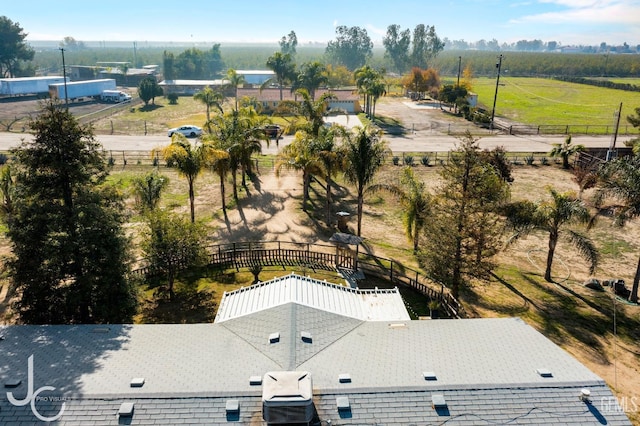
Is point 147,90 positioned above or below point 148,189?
above

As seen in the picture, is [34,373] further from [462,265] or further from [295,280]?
[462,265]

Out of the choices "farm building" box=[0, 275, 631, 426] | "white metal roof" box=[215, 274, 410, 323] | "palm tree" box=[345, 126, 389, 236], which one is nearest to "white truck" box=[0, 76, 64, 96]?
"palm tree" box=[345, 126, 389, 236]

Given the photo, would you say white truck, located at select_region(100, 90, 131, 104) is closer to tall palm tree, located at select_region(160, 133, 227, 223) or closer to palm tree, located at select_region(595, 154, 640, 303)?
tall palm tree, located at select_region(160, 133, 227, 223)

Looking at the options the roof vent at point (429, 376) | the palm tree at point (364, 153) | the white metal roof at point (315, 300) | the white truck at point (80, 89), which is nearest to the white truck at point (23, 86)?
the white truck at point (80, 89)

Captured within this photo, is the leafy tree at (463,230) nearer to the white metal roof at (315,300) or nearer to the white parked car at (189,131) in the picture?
the white metal roof at (315,300)

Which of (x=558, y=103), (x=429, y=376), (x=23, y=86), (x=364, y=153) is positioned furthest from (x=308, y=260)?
(x=23, y=86)

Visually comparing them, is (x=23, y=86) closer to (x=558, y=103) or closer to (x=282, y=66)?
(x=282, y=66)

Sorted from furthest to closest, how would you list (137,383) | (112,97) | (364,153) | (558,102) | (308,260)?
(558,102) → (112,97) → (308,260) → (364,153) → (137,383)
